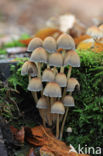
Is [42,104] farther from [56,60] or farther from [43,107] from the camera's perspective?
[56,60]

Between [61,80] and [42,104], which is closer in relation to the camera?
[61,80]

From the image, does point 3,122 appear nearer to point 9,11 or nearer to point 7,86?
point 7,86

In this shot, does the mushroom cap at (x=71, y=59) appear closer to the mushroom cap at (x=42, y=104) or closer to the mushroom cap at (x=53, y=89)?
the mushroom cap at (x=53, y=89)

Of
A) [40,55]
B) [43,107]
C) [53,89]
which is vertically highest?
[40,55]

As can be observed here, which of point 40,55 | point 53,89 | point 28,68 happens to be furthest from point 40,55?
point 53,89

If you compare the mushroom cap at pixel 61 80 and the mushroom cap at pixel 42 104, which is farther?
the mushroom cap at pixel 42 104

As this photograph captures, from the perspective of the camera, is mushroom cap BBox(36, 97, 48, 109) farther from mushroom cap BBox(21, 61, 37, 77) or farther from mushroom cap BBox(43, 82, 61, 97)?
mushroom cap BBox(21, 61, 37, 77)

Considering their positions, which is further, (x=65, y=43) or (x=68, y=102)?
(x=68, y=102)

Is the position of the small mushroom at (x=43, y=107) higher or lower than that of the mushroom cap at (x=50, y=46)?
lower

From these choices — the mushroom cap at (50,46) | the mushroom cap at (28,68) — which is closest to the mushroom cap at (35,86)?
the mushroom cap at (28,68)

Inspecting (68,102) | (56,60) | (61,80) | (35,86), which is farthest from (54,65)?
(68,102)

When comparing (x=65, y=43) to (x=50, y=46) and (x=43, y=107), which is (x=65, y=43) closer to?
(x=50, y=46)

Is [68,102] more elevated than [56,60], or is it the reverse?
[56,60]

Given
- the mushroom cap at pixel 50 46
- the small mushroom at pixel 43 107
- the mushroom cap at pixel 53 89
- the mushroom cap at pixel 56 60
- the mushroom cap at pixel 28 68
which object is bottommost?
the small mushroom at pixel 43 107
